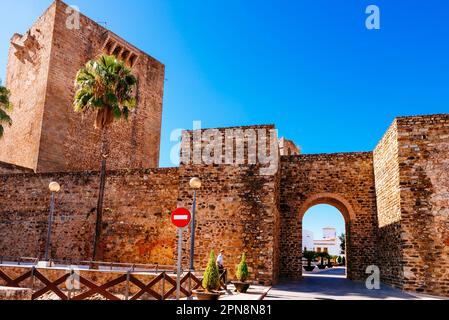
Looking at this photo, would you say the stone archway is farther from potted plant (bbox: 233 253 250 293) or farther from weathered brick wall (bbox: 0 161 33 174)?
weathered brick wall (bbox: 0 161 33 174)

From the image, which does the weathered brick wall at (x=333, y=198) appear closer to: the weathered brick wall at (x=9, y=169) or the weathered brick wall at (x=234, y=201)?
the weathered brick wall at (x=234, y=201)

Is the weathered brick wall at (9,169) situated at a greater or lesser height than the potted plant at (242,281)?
greater

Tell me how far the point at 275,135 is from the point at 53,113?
16184mm

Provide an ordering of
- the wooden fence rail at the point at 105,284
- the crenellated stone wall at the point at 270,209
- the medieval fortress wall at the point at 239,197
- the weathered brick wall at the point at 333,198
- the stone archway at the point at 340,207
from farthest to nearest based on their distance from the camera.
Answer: the stone archway at the point at 340,207 < the weathered brick wall at the point at 333,198 < the medieval fortress wall at the point at 239,197 < the crenellated stone wall at the point at 270,209 < the wooden fence rail at the point at 105,284

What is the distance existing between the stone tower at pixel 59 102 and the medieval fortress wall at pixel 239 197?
→ 0.10 meters

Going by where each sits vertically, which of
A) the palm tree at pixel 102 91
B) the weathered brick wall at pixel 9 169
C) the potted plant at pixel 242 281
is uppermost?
the palm tree at pixel 102 91

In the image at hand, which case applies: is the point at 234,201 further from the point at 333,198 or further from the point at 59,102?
the point at 59,102

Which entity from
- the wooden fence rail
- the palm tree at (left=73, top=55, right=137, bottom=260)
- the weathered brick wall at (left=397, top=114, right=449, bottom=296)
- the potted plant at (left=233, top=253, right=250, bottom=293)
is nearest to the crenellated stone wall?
the weathered brick wall at (left=397, top=114, right=449, bottom=296)

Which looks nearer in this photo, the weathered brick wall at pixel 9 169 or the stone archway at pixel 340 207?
the stone archway at pixel 340 207

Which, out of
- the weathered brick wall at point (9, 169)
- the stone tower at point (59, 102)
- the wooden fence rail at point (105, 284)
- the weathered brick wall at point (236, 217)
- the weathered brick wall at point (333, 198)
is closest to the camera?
the wooden fence rail at point (105, 284)

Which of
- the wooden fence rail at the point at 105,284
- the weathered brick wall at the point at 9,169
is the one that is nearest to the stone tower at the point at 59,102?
the weathered brick wall at the point at 9,169

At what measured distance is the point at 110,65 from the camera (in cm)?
1667

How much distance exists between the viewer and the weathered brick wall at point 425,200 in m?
12.4
